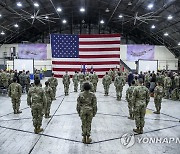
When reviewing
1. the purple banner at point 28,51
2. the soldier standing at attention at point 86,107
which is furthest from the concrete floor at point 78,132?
the purple banner at point 28,51

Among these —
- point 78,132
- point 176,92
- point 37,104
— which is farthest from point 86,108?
point 176,92

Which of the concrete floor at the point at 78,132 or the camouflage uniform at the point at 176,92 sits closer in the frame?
the concrete floor at the point at 78,132

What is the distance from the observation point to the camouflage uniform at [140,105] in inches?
228

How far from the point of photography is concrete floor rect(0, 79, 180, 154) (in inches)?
192

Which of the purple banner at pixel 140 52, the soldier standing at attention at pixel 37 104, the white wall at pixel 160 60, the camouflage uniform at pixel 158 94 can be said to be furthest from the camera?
the white wall at pixel 160 60

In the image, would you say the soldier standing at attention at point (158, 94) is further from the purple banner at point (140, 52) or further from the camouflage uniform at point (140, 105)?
the purple banner at point (140, 52)

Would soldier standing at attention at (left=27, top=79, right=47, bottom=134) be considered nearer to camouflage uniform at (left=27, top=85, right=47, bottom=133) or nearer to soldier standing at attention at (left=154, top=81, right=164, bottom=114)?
camouflage uniform at (left=27, top=85, right=47, bottom=133)

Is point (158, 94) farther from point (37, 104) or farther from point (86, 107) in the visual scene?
point (37, 104)

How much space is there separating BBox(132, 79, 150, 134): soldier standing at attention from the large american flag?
495 inches

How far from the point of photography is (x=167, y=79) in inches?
449

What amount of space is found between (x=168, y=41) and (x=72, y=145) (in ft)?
75.8

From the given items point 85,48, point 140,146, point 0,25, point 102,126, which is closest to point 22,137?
point 102,126

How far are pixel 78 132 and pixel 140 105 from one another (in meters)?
1.72

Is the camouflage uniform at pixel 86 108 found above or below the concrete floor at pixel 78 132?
above
